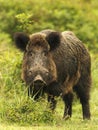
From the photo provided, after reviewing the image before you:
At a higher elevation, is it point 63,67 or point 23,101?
point 63,67

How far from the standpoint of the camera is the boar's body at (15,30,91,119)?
11.6 meters

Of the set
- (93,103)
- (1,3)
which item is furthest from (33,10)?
(93,103)

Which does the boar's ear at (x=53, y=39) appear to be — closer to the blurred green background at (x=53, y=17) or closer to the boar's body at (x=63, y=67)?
the boar's body at (x=63, y=67)

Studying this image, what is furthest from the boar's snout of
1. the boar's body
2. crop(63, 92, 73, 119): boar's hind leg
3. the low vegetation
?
crop(63, 92, 73, 119): boar's hind leg

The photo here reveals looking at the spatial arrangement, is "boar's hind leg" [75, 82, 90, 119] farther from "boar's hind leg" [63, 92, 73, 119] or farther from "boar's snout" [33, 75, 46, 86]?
"boar's snout" [33, 75, 46, 86]

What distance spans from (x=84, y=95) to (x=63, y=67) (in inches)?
52.0

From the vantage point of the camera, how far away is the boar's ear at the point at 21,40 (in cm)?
1179

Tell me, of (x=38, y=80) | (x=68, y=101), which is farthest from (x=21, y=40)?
(x=68, y=101)

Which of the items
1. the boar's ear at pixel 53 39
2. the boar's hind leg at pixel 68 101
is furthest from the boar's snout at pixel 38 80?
the boar's hind leg at pixel 68 101

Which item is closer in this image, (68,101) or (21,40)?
(21,40)

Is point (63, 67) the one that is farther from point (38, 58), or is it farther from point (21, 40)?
point (21, 40)

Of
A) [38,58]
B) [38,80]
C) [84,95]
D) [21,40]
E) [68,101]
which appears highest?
[21,40]

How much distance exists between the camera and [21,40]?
39.0ft

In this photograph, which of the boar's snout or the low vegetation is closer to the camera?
the boar's snout
